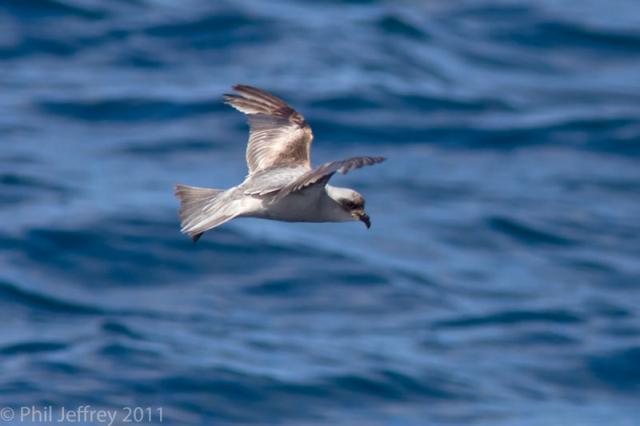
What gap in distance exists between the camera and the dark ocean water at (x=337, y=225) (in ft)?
59.9

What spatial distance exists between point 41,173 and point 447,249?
21.4ft

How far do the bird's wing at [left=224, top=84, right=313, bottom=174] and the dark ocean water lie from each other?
7.34 m

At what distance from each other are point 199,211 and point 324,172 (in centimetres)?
124

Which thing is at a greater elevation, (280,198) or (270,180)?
(270,180)

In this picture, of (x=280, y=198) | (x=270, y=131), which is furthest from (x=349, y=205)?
(x=270, y=131)

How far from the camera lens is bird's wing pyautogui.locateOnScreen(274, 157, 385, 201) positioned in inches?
298

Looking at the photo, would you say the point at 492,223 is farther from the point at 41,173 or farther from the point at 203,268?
the point at 41,173

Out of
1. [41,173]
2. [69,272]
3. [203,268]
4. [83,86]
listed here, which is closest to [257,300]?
[203,268]

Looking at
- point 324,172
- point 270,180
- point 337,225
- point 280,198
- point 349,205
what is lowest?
point 324,172

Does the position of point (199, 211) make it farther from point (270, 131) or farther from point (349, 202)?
point (270, 131)

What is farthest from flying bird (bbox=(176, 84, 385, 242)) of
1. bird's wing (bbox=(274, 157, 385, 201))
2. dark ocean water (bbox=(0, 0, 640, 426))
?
dark ocean water (bbox=(0, 0, 640, 426))

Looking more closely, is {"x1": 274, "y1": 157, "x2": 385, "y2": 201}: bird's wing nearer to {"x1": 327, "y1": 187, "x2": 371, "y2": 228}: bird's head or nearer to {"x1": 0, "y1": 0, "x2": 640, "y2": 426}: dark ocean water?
{"x1": 327, "y1": 187, "x2": 371, "y2": 228}: bird's head

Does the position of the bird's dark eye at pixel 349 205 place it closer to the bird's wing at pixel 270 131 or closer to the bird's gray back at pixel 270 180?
the bird's gray back at pixel 270 180

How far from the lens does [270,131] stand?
33.7 ft
